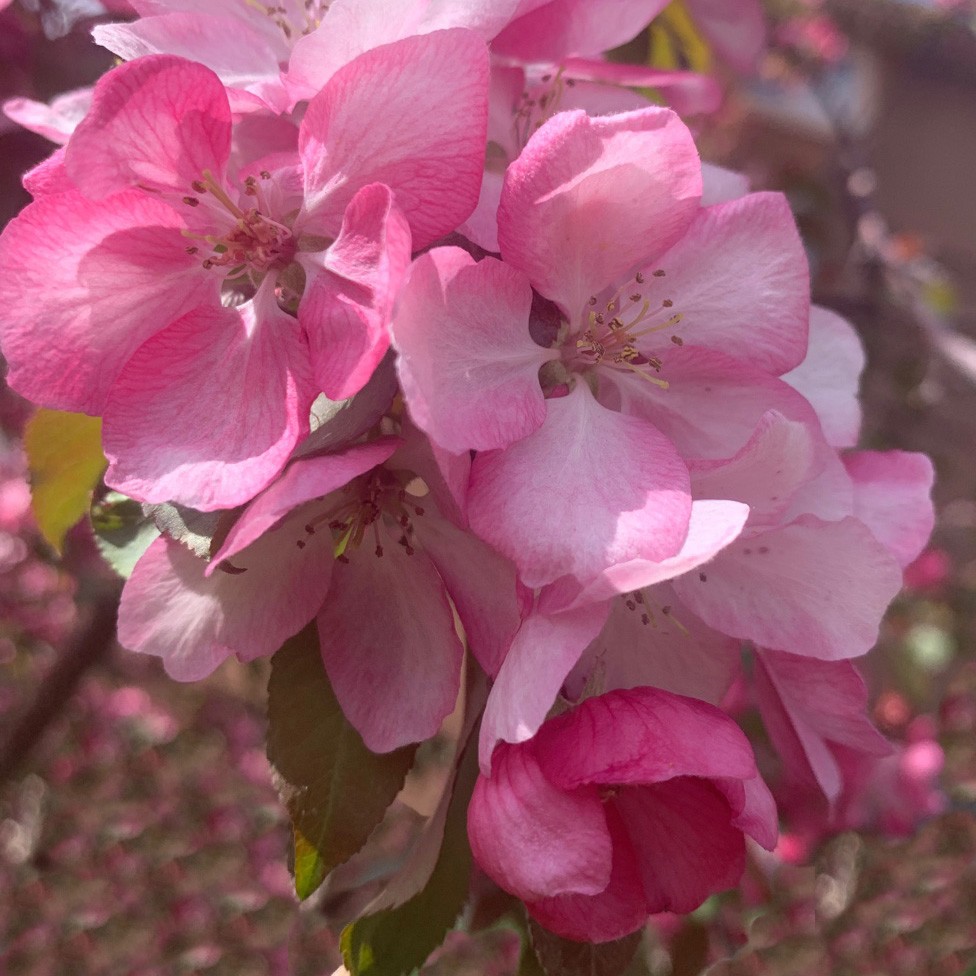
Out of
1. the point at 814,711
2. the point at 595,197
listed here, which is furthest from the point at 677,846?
the point at 595,197

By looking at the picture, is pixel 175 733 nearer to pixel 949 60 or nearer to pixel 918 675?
pixel 918 675

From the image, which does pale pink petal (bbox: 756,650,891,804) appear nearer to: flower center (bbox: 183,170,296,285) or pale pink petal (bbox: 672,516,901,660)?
pale pink petal (bbox: 672,516,901,660)

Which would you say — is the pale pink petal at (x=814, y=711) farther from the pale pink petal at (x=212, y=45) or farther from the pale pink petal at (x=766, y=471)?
the pale pink petal at (x=212, y=45)

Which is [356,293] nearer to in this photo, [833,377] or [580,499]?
[580,499]

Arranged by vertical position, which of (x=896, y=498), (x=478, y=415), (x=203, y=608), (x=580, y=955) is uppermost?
(x=478, y=415)

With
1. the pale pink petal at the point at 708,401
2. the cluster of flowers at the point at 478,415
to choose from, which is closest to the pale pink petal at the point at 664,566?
the cluster of flowers at the point at 478,415

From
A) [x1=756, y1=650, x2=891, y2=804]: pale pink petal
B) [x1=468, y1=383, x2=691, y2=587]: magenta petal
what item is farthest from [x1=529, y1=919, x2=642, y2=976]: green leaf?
[x1=468, y1=383, x2=691, y2=587]: magenta petal
